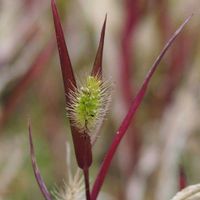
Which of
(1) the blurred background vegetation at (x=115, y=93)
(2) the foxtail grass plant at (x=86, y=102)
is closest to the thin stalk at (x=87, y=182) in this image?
(2) the foxtail grass plant at (x=86, y=102)

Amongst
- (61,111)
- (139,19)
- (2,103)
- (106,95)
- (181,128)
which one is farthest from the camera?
(61,111)

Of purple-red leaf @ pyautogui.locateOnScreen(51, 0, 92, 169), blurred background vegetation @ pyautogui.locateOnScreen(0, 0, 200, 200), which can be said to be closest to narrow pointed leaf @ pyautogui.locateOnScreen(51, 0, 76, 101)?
purple-red leaf @ pyautogui.locateOnScreen(51, 0, 92, 169)

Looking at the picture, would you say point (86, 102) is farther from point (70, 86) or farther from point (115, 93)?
point (115, 93)

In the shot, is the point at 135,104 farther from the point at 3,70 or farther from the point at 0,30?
the point at 0,30

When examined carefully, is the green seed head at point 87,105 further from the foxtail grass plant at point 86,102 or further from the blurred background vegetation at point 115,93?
the blurred background vegetation at point 115,93

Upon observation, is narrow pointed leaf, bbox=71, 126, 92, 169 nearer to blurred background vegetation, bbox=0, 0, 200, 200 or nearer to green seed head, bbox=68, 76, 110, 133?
green seed head, bbox=68, 76, 110, 133

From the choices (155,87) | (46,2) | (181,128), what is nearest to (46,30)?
(46,2)
